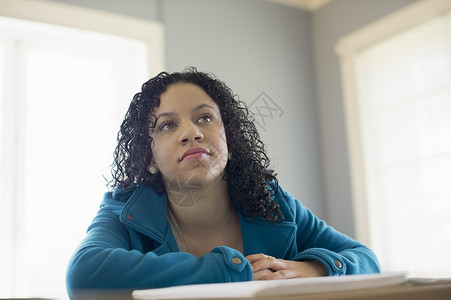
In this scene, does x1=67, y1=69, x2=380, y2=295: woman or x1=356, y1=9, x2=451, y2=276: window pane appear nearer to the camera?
x1=67, y1=69, x2=380, y2=295: woman

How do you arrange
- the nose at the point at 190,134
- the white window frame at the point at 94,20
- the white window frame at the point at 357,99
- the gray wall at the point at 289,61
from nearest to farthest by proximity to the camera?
1. the nose at the point at 190,134
2. the white window frame at the point at 94,20
3. the gray wall at the point at 289,61
4. the white window frame at the point at 357,99

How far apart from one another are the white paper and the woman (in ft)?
1.10

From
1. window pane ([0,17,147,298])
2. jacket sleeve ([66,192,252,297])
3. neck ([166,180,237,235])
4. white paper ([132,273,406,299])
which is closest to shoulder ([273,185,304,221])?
neck ([166,180,237,235])

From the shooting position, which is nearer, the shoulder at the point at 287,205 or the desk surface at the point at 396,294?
the desk surface at the point at 396,294

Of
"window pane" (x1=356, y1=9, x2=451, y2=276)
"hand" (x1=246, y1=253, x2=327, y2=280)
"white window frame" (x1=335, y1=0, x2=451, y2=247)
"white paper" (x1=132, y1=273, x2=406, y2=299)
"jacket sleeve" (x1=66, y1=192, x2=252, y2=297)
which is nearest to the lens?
"white paper" (x1=132, y1=273, x2=406, y2=299)

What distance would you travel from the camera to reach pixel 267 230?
3.92 feet

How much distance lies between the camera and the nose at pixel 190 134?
1079 mm

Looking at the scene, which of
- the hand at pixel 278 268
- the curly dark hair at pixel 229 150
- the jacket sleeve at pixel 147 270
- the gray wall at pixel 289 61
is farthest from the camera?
the gray wall at pixel 289 61

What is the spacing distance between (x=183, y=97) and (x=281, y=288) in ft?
2.31

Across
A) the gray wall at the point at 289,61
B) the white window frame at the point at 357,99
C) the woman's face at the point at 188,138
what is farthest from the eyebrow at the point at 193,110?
the white window frame at the point at 357,99

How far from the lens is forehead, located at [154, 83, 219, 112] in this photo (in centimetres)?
115

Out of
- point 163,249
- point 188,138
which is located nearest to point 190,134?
point 188,138

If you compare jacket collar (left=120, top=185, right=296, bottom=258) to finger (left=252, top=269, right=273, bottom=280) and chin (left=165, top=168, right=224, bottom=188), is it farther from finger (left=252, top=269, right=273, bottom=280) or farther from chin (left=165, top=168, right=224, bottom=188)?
finger (left=252, top=269, right=273, bottom=280)

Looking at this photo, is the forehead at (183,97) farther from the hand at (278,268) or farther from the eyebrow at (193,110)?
the hand at (278,268)
